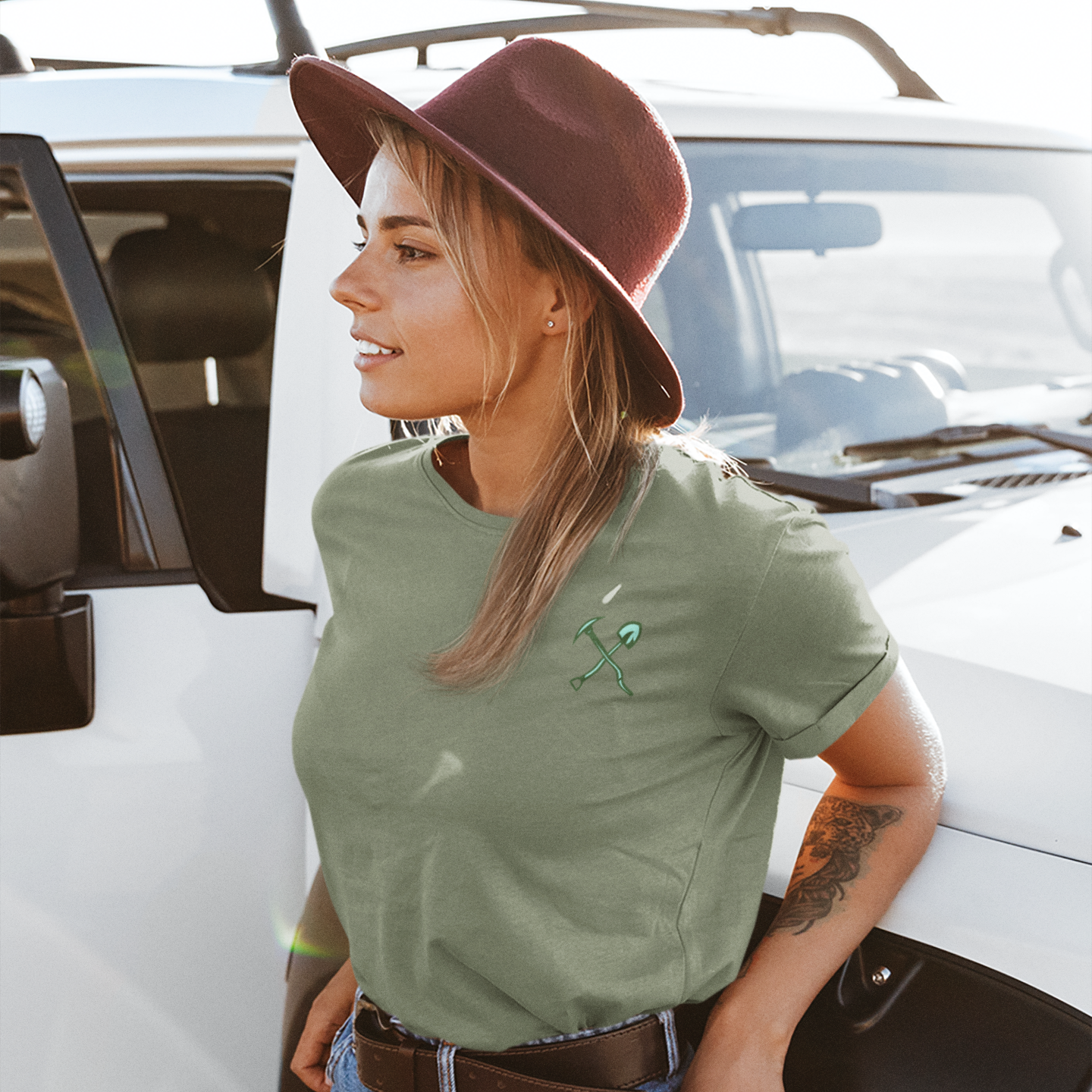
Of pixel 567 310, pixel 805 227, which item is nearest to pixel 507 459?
pixel 567 310

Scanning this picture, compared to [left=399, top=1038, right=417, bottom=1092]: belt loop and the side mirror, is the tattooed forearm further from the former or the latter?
the side mirror

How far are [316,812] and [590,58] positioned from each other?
2.79ft

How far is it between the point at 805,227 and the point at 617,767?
146 centimetres

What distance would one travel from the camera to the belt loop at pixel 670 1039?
4.12ft

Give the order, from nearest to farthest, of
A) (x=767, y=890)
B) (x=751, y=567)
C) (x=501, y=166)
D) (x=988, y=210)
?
(x=751, y=567) → (x=501, y=166) → (x=767, y=890) → (x=988, y=210)

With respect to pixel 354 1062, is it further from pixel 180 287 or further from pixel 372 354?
pixel 180 287

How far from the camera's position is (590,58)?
4.38ft

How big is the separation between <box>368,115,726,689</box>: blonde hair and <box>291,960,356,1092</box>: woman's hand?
0.54 m

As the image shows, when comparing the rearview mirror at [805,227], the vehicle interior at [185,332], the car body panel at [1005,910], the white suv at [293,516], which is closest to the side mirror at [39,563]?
the white suv at [293,516]

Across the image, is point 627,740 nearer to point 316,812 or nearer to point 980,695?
point 316,812

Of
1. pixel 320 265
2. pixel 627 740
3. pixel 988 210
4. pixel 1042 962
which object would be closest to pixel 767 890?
pixel 1042 962

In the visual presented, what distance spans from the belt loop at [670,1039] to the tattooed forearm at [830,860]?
0.50 ft

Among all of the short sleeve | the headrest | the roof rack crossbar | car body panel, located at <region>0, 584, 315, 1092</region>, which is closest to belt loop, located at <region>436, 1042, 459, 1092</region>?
the short sleeve

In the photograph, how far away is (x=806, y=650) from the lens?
1.17 metres
